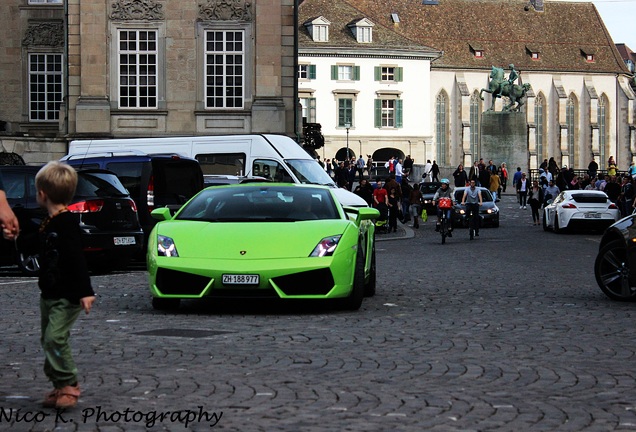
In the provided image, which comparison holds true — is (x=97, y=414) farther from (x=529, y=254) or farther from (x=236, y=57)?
(x=236, y=57)

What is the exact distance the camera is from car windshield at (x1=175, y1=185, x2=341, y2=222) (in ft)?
48.0

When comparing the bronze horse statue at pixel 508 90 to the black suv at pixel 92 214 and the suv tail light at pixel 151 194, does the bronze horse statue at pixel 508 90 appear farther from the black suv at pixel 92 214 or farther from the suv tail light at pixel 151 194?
the black suv at pixel 92 214

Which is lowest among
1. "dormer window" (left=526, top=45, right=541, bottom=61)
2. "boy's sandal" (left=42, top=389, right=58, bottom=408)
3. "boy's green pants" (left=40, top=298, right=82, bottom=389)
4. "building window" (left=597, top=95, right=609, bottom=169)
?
"boy's sandal" (left=42, top=389, right=58, bottom=408)

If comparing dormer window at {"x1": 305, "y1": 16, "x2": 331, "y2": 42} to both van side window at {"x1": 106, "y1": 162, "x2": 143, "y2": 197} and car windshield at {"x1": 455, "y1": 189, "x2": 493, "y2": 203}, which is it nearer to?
car windshield at {"x1": 455, "y1": 189, "x2": 493, "y2": 203}

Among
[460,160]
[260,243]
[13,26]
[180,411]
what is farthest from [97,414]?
[460,160]

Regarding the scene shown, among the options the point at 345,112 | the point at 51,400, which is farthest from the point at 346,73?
the point at 51,400

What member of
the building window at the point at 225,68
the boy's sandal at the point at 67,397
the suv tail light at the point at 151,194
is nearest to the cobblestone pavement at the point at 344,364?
the boy's sandal at the point at 67,397

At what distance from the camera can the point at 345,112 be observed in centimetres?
11088

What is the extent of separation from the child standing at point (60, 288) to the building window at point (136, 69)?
130 feet

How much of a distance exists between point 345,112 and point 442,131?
1230 cm

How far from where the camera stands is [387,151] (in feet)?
367

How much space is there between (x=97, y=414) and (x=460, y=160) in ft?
376

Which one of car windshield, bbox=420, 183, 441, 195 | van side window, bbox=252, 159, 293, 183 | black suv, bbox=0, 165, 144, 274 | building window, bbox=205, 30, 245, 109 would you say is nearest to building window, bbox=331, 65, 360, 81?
car windshield, bbox=420, 183, 441, 195

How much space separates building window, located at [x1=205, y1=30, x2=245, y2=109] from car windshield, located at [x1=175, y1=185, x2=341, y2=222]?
31573 millimetres
